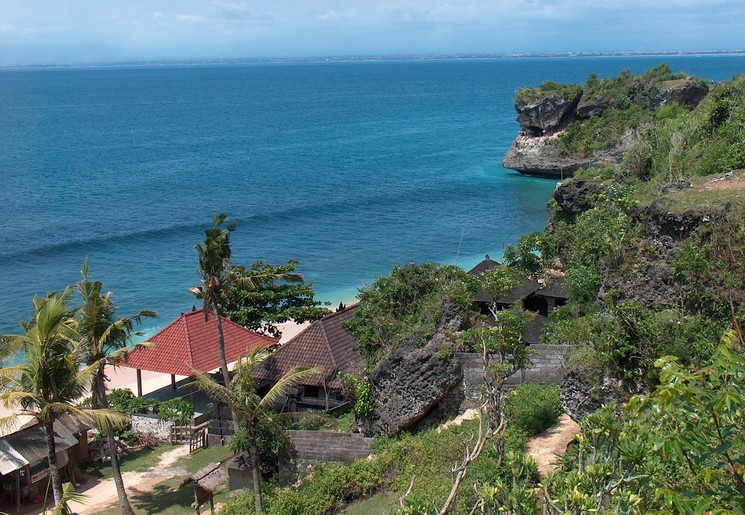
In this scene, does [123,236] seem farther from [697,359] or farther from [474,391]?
[697,359]

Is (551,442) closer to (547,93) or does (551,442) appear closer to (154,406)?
(154,406)

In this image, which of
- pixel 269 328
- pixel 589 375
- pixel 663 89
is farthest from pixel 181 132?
pixel 589 375

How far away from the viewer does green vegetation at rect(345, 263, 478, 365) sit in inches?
738

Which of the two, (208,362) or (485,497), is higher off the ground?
(485,497)

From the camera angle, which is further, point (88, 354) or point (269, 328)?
point (269, 328)

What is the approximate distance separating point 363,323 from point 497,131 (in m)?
87.5

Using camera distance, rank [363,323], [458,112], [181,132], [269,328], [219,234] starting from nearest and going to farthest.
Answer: [219,234] → [363,323] → [269,328] → [181,132] → [458,112]

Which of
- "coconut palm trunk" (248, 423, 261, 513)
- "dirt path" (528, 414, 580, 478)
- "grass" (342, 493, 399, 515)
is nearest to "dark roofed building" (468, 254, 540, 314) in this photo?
"dirt path" (528, 414, 580, 478)

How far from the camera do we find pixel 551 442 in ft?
48.2

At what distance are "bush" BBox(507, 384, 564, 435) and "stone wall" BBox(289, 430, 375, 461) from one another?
3.73 meters

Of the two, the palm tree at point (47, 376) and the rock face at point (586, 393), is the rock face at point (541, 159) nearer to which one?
the rock face at point (586, 393)

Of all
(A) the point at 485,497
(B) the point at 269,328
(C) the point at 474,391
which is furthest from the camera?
(B) the point at 269,328

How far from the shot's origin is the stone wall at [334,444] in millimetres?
17375

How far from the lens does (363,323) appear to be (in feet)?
69.0
